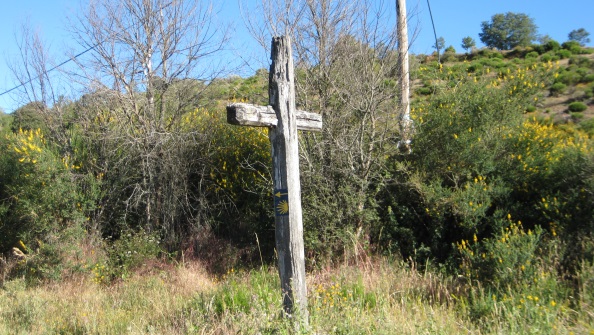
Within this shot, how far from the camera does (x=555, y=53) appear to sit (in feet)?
82.9

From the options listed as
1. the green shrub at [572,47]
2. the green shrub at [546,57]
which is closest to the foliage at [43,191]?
the green shrub at [546,57]

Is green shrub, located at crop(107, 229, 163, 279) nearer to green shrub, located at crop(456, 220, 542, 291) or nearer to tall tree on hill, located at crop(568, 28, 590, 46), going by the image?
green shrub, located at crop(456, 220, 542, 291)

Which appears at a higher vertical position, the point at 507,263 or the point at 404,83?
the point at 404,83

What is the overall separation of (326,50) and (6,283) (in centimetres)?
641

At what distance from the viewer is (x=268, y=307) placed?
532 cm

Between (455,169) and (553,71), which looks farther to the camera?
(553,71)

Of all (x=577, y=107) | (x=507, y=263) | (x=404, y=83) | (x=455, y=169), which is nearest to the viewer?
(x=507, y=263)

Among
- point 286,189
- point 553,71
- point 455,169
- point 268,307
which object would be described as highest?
point 553,71

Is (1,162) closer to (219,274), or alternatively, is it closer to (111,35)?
(111,35)

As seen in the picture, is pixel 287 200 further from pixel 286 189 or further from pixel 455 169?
pixel 455 169

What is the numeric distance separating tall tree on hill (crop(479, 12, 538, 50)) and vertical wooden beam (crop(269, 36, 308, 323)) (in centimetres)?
3738

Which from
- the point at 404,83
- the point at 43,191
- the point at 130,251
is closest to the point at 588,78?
the point at 404,83

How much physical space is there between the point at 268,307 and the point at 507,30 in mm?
41137

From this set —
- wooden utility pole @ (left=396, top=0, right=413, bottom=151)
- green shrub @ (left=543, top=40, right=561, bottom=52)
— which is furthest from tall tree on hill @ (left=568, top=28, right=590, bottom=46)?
wooden utility pole @ (left=396, top=0, right=413, bottom=151)
